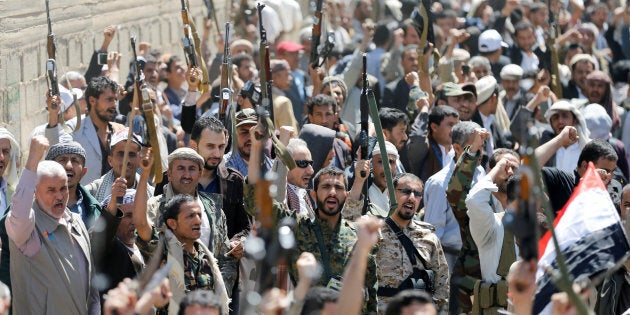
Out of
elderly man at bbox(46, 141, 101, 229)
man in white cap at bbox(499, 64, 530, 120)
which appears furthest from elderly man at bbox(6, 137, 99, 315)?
man in white cap at bbox(499, 64, 530, 120)

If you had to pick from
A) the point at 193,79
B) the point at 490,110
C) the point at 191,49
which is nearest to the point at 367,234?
the point at 193,79

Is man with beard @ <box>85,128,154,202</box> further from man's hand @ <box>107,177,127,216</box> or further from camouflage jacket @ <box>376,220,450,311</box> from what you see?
camouflage jacket @ <box>376,220,450,311</box>

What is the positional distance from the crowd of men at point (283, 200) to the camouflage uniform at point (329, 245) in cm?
1

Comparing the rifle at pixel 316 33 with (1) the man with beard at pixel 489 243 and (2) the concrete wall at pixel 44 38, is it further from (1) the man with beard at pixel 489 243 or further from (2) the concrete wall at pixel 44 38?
(1) the man with beard at pixel 489 243

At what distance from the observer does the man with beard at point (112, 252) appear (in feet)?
Result: 26.3

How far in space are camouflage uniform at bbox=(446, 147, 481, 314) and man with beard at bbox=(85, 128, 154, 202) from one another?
1.94 m

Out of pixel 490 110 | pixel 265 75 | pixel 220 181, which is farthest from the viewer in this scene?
pixel 490 110

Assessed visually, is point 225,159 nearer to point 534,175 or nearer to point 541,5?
point 534,175

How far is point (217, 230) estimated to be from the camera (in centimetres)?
846

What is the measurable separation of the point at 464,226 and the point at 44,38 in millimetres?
4554

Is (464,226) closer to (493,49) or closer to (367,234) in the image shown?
(367,234)

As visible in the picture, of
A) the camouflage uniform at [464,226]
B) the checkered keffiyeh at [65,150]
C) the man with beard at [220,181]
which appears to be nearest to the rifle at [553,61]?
the camouflage uniform at [464,226]

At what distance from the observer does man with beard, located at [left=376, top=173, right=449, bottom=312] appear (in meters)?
8.57

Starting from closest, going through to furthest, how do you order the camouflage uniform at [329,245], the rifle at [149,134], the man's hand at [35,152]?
the man's hand at [35,152], the camouflage uniform at [329,245], the rifle at [149,134]
